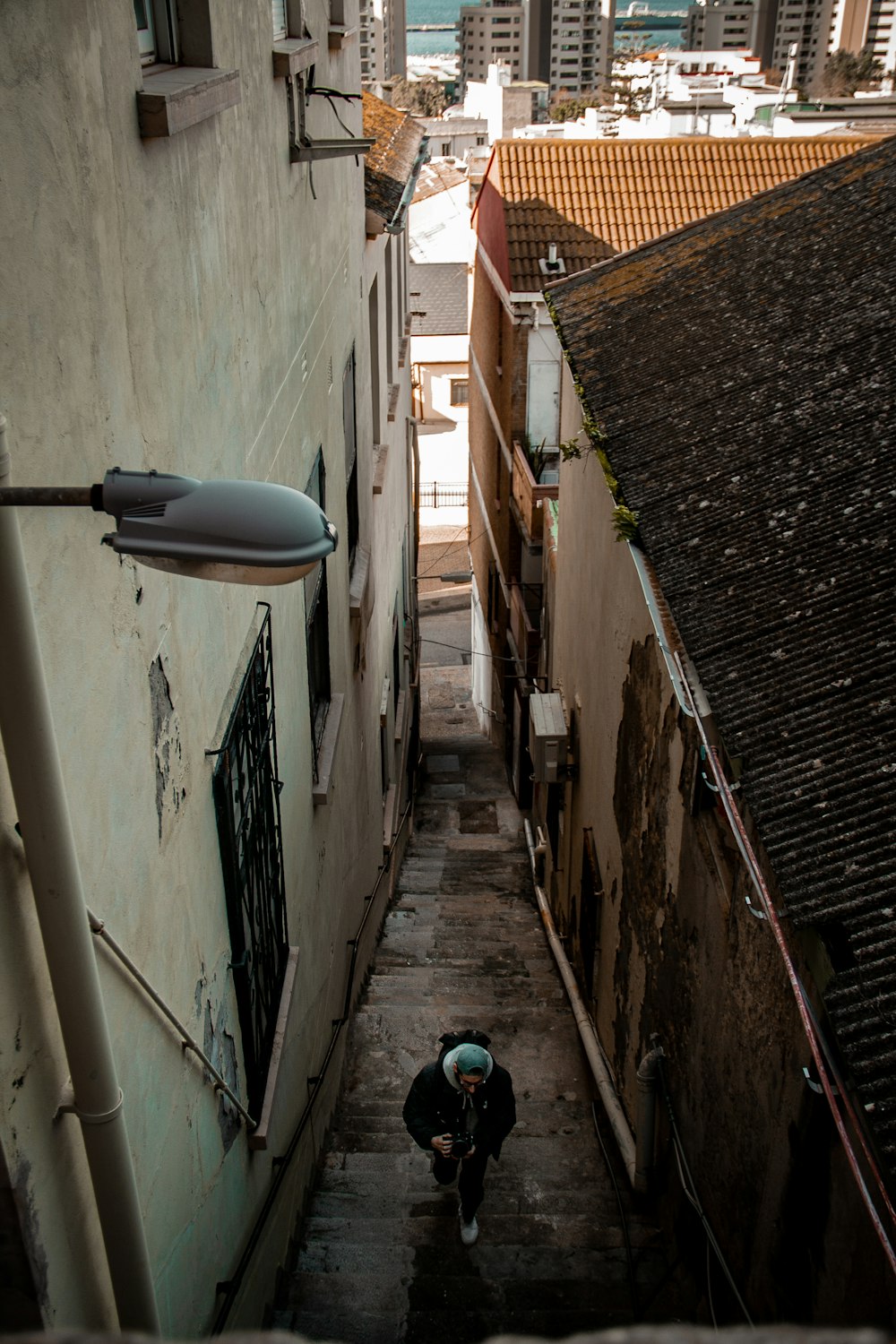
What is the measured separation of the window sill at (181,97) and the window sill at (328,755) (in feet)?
14.7

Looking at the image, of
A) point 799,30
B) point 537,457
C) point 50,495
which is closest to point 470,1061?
point 50,495

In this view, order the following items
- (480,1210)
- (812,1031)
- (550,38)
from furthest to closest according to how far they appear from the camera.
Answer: (550,38) < (480,1210) < (812,1031)

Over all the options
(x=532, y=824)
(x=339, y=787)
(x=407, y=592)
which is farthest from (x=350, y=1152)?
(x=407, y=592)

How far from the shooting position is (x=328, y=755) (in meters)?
8.30

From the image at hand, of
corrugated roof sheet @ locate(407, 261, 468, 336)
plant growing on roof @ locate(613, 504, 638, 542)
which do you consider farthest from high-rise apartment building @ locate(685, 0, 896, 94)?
plant growing on roof @ locate(613, 504, 638, 542)

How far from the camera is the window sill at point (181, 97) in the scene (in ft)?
11.2

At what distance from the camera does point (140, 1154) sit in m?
3.50

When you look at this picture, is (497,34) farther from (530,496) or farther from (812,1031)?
(812,1031)

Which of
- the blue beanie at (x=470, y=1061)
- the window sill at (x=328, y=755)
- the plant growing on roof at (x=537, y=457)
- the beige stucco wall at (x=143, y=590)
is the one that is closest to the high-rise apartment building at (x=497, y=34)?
the plant growing on roof at (x=537, y=457)

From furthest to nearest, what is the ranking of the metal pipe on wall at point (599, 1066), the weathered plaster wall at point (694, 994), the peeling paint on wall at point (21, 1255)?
the metal pipe on wall at point (599, 1066) < the weathered plaster wall at point (694, 994) < the peeling paint on wall at point (21, 1255)

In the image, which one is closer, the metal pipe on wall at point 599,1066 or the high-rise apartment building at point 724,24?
the metal pipe on wall at point 599,1066

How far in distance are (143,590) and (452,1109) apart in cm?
434

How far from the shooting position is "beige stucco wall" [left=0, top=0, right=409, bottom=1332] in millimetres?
2631

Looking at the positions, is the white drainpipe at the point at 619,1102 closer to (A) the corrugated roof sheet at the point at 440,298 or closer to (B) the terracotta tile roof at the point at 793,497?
(B) the terracotta tile roof at the point at 793,497
